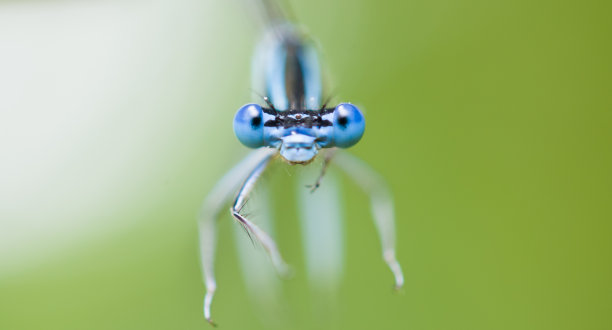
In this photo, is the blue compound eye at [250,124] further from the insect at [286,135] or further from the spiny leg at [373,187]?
the spiny leg at [373,187]

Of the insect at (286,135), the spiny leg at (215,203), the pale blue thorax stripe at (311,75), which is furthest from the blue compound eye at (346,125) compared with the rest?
the spiny leg at (215,203)

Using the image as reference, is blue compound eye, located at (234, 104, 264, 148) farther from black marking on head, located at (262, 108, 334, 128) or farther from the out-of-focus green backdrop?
the out-of-focus green backdrop

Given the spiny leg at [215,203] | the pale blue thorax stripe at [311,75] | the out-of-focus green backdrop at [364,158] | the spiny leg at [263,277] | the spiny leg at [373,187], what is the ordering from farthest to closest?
the spiny leg at [263,277]
the out-of-focus green backdrop at [364,158]
the spiny leg at [373,187]
the spiny leg at [215,203]
the pale blue thorax stripe at [311,75]

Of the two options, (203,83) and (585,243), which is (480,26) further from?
(203,83)

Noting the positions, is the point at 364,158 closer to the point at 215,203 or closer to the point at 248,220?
the point at 215,203

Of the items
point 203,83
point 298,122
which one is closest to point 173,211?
point 203,83

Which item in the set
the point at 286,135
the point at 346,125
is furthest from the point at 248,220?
the point at 346,125
